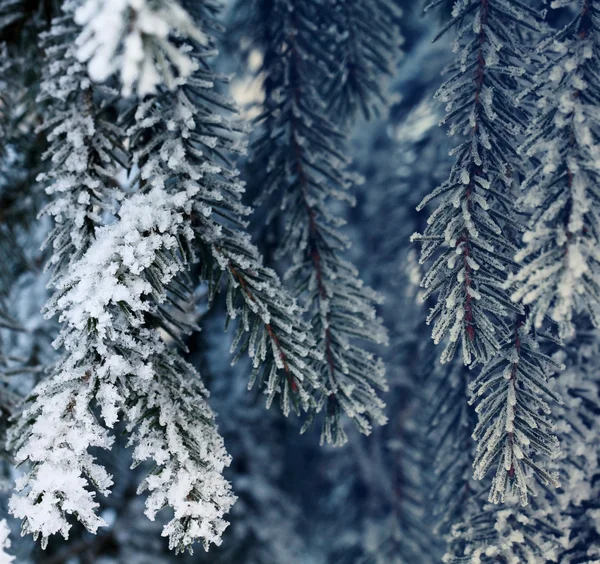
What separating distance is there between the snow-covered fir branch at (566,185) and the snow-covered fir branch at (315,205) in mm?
Result: 316

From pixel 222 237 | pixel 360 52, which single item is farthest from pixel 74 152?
pixel 360 52

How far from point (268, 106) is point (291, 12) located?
0.61 ft

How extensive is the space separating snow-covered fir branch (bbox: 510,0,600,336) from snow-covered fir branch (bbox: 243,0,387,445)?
1.04 feet

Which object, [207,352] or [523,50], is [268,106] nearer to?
[523,50]

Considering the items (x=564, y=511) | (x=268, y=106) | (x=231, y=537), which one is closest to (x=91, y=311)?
(x=268, y=106)

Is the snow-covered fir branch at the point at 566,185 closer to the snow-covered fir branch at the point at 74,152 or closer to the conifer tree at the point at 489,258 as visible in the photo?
the conifer tree at the point at 489,258

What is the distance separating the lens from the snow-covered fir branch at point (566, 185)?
2.09 ft

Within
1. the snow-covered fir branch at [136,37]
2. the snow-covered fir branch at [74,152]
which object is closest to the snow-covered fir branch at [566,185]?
the snow-covered fir branch at [136,37]

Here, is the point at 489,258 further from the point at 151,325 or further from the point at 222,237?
the point at 151,325

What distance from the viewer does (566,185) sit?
2.20ft

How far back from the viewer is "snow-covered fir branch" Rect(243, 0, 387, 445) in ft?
2.96

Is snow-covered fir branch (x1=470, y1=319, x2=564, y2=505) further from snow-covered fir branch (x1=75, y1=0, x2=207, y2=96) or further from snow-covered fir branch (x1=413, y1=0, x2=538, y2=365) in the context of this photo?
snow-covered fir branch (x1=75, y1=0, x2=207, y2=96)

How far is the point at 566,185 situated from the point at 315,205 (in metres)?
0.44

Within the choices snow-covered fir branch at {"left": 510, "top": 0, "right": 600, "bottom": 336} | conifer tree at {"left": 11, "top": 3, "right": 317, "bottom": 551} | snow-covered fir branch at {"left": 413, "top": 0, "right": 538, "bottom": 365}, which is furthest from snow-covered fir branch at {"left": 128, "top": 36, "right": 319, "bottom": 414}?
snow-covered fir branch at {"left": 510, "top": 0, "right": 600, "bottom": 336}
